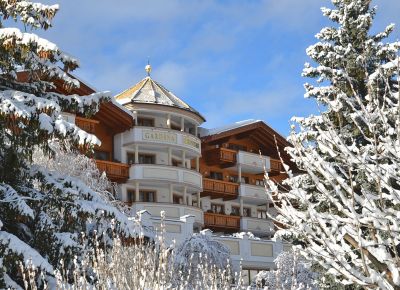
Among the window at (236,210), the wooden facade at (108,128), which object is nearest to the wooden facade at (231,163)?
the window at (236,210)

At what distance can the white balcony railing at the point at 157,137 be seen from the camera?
33406mm

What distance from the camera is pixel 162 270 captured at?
7297mm

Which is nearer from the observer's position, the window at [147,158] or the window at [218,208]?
the window at [147,158]

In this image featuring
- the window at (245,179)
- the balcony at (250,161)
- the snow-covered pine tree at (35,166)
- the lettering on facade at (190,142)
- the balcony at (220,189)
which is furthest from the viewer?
the window at (245,179)

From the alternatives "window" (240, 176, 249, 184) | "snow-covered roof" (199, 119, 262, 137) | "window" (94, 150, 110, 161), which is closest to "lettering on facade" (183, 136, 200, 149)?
"snow-covered roof" (199, 119, 262, 137)

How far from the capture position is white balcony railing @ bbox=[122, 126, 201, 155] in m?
33.4

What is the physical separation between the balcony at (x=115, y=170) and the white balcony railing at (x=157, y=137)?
1.39 metres

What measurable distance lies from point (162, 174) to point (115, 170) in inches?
96.8

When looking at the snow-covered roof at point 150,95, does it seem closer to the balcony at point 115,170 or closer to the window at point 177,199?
the balcony at point 115,170

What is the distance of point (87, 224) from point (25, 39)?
403 cm

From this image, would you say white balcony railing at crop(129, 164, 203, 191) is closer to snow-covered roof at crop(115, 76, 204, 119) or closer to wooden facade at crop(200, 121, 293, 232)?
wooden facade at crop(200, 121, 293, 232)

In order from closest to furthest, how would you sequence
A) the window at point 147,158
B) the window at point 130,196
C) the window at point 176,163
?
the window at point 130,196 < the window at point 147,158 < the window at point 176,163

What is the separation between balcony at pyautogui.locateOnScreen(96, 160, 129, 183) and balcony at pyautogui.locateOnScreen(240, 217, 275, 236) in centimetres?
798

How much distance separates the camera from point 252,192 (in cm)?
3919
